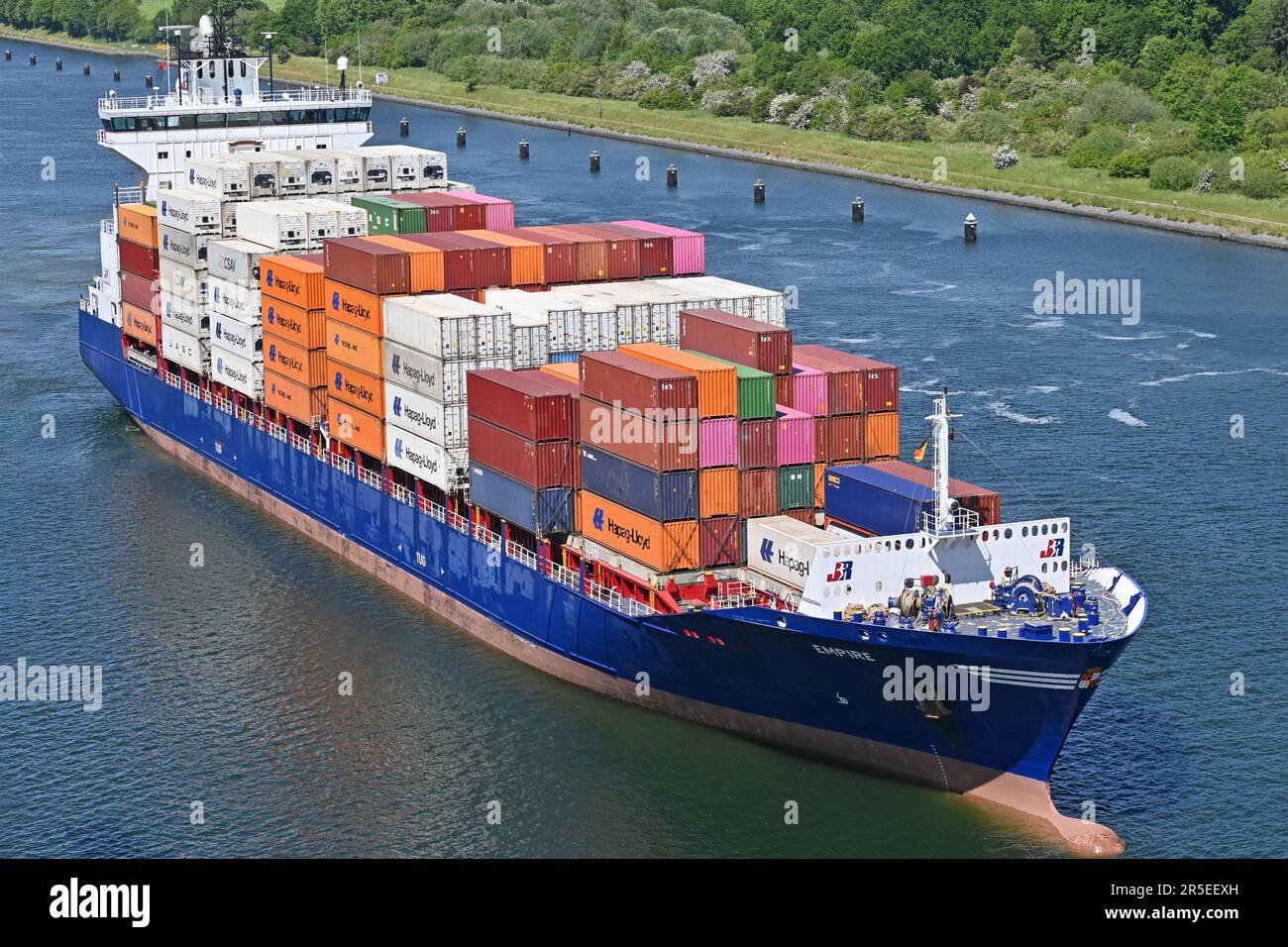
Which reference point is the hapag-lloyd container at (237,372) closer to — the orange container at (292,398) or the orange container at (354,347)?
the orange container at (292,398)

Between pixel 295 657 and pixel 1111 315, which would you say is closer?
pixel 295 657

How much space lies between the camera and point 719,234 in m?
117

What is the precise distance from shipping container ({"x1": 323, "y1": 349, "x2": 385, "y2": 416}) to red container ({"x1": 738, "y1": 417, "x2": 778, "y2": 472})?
15200mm

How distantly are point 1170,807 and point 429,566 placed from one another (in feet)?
79.7

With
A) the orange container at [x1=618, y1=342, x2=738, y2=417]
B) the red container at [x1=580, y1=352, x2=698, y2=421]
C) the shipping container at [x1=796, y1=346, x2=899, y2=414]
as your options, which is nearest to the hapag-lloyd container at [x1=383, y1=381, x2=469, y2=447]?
the red container at [x1=580, y1=352, x2=698, y2=421]

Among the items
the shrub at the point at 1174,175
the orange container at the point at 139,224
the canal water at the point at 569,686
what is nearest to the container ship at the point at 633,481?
the orange container at the point at 139,224

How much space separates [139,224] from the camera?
3019 inches

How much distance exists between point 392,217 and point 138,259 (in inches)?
579

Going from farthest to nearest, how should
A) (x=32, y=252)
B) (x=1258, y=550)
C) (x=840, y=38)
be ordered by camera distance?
(x=840, y=38)
(x=32, y=252)
(x=1258, y=550)

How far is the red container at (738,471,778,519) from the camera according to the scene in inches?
1957

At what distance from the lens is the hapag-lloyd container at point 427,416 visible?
186 feet

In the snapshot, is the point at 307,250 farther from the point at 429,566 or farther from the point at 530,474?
the point at 530,474
